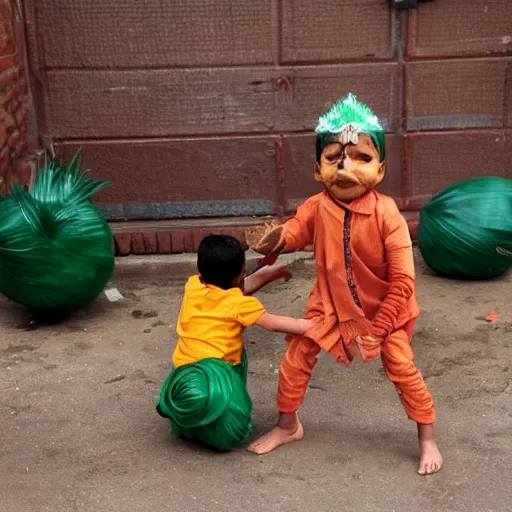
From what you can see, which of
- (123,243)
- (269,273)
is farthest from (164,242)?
(269,273)

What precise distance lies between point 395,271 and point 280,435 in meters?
0.84

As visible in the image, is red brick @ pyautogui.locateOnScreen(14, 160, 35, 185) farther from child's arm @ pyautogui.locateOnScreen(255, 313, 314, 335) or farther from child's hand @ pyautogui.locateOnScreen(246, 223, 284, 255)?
child's arm @ pyautogui.locateOnScreen(255, 313, 314, 335)

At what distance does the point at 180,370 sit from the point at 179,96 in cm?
282

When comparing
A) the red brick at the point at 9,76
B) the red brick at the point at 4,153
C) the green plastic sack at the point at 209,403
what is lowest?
the green plastic sack at the point at 209,403

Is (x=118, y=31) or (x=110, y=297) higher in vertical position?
(x=118, y=31)

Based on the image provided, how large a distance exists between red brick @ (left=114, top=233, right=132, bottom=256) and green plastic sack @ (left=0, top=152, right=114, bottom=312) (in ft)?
3.31

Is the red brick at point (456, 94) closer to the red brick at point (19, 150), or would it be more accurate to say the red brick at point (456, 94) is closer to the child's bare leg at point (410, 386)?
the red brick at point (19, 150)

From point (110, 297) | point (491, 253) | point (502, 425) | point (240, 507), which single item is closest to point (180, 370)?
point (240, 507)

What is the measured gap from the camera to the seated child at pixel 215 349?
10.4ft

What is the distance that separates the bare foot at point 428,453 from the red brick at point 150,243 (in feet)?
9.62

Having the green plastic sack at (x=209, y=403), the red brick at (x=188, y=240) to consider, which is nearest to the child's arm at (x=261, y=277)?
the green plastic sack at (x=209, y=403)

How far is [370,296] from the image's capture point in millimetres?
3174

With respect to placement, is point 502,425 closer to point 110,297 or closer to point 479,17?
point 110,297

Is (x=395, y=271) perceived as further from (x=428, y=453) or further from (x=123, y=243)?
(x=123, y=243)
